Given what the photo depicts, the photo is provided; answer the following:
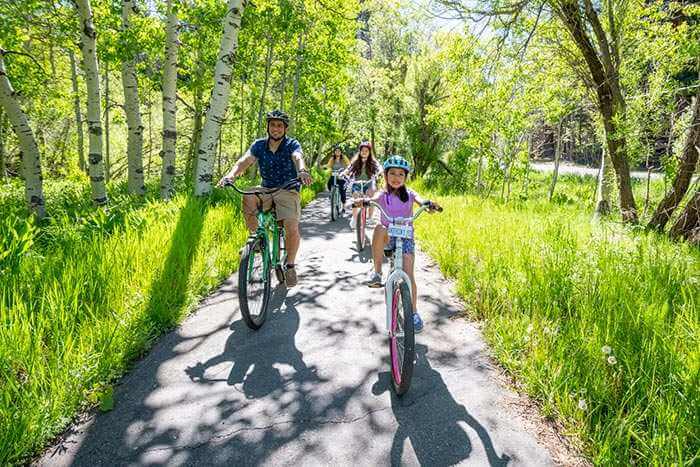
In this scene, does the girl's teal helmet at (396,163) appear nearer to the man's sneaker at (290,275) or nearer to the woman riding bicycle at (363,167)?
the man's sneaker at (290,275)

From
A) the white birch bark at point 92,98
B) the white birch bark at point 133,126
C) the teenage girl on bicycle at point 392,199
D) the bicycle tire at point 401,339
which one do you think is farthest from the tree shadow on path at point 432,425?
the white birch bark at point 133,126

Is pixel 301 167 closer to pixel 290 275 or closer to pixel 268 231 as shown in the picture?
pixel 268 231

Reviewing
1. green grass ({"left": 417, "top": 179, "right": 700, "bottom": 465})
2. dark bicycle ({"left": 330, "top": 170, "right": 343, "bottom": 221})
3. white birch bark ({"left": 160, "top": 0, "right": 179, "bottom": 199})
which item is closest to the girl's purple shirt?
green grass ({"left": 417, "top": 179, "right": 700, "bottom": 465})

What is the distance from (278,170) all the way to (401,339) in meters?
2.78

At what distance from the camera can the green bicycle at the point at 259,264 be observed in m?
3.83

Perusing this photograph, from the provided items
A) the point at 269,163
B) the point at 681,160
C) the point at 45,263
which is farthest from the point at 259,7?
the point at 681,160

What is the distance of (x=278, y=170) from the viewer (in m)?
4.87

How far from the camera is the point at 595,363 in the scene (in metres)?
2.76

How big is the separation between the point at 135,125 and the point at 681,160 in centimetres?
1172

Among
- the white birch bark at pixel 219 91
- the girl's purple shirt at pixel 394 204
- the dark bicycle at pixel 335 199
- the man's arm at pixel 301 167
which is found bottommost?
the dark bicycle at pixel 335 199

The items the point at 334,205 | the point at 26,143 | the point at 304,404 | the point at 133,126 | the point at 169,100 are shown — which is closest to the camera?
the point at 304,404

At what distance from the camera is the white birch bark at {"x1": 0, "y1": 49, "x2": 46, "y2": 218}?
272 inches

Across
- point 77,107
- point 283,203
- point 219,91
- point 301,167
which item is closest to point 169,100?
point 219,91

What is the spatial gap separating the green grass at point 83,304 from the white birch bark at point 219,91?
250 centimetres
